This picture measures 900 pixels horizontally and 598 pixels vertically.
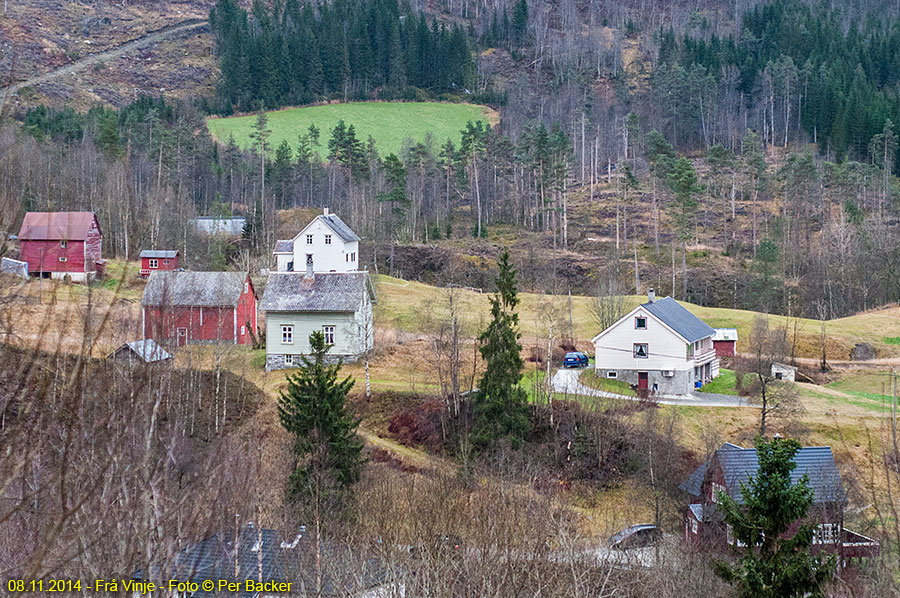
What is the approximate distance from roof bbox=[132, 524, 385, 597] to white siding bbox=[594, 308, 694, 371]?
1201 inches

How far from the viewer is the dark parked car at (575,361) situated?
167ft

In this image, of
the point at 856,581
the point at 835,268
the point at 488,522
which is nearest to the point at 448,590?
the point at 488,522

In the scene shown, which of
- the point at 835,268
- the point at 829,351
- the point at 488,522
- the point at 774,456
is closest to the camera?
the point at 774,456

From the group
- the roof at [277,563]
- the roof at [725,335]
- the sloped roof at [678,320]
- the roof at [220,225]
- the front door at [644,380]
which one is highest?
the roof at [220,225]

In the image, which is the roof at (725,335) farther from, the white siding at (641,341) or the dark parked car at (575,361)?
the dark parked car at (575,361)

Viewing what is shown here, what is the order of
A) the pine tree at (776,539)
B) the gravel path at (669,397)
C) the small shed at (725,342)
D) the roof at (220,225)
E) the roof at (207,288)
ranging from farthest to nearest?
the roof at (220,225), the small shed at (725,342), the roof at (207,288), the gravel path at (669,397), the pine tree at (776,539)

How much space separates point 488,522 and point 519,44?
149108 mm

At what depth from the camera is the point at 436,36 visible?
14788cm

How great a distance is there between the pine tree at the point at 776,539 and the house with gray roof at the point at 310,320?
3195 cm

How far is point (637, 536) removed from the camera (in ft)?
97.5

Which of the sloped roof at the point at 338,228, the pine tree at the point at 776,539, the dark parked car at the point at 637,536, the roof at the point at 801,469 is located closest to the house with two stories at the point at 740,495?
the roof at the point at 801,469

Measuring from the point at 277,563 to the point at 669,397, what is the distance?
104 ft

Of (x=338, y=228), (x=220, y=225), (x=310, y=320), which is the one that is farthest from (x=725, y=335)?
(x=220, y=225)

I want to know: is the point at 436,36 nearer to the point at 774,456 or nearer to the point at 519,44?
the point at 519,44
